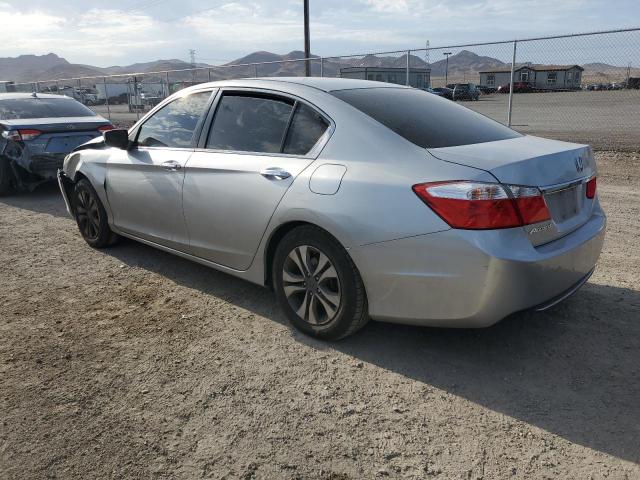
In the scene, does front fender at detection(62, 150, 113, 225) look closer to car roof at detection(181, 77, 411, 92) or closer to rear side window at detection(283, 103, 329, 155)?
car roof at detection(181, 77, 411, 92)

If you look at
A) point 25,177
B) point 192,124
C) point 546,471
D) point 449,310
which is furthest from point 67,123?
point 546,471

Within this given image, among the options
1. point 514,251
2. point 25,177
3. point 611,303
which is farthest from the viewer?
point 25,177

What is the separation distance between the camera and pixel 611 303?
3.82 meters

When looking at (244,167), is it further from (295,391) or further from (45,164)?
(45,164)

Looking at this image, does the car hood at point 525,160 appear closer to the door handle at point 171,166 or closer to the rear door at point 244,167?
the rear door at point 244,167

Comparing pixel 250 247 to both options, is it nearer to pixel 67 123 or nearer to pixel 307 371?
pixel 307 371

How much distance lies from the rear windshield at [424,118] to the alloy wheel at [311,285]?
2.94 feet

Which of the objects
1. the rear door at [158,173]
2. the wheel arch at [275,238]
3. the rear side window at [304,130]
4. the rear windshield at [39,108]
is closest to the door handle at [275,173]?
the rear side window at [304,130]

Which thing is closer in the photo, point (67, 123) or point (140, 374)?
point (140, 374)

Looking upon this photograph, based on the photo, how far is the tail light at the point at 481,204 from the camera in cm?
261

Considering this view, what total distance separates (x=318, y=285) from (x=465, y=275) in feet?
3.14

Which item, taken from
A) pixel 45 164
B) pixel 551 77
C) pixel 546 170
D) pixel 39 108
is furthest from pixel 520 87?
pixel 546 170

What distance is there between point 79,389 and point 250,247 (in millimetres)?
1329

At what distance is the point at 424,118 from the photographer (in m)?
3.38
